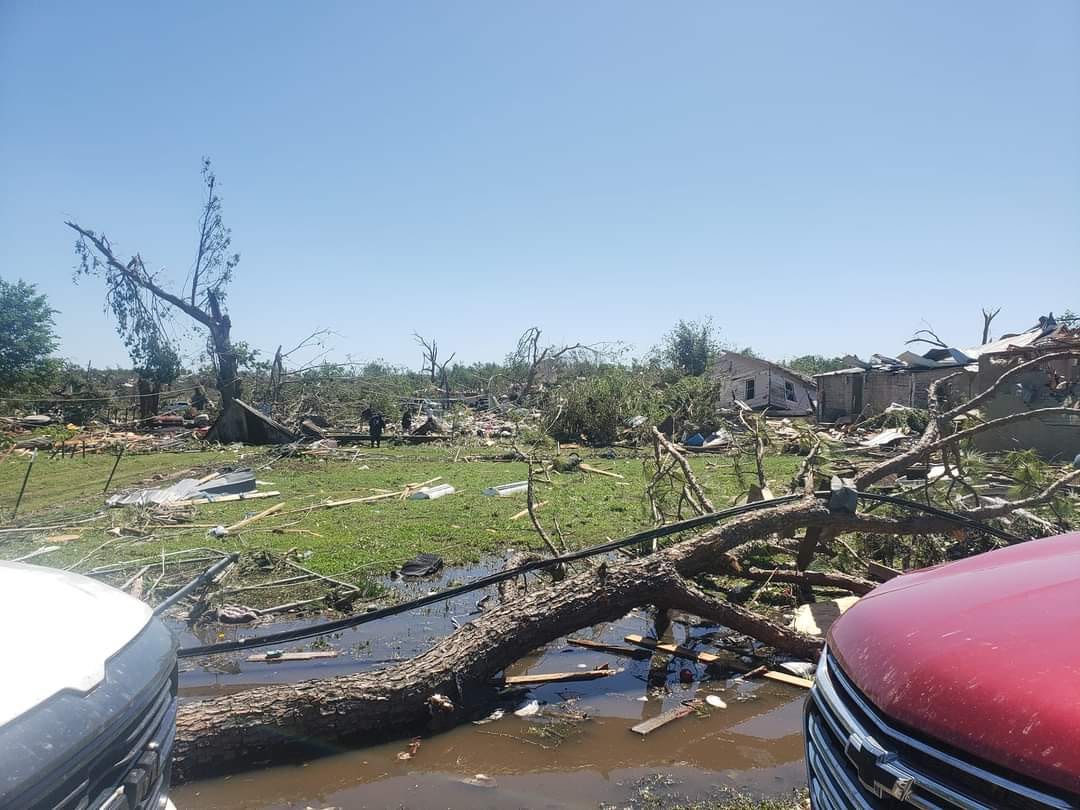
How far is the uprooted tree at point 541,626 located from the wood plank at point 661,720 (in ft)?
2.47

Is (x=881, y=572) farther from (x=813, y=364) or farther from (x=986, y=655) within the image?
(x=813, y=364)

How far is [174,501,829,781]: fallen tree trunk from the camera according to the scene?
3947 mm

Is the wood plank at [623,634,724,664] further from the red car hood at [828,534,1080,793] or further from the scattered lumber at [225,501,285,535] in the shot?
the scattered lumber at [225,501,285,535]

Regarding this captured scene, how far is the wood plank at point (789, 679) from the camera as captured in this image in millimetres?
4967

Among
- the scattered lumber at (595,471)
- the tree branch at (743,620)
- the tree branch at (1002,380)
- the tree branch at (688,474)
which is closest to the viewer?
the tree branch at (743,620)

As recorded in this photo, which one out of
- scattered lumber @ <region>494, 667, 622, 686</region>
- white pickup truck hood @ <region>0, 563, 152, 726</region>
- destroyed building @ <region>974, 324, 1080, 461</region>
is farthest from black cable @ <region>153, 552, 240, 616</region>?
destroyed building @ <region>974, 324, 1080, 461</region>

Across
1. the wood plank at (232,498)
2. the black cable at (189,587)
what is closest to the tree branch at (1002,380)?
the black cable at (189,587)

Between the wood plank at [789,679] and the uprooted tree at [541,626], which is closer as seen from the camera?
the uprooted tree at [541,626]

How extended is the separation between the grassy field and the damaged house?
58.4ft

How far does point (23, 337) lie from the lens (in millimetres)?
30312

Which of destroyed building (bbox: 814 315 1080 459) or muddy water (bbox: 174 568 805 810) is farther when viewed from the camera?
destroyed building (bbox: 814 315 1080 459)

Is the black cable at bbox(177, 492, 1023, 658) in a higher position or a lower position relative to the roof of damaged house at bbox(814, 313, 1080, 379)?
lower

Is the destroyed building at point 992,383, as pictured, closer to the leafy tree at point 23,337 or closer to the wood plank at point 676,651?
the wood plank at point 676,651

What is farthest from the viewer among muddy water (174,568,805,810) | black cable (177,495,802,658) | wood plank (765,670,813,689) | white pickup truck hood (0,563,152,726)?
A: wood plank (765,670,813,689)
